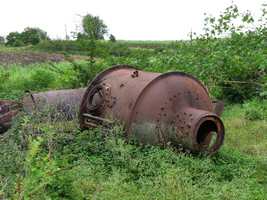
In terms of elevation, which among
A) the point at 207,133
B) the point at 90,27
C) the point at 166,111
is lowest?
the point at 207,133

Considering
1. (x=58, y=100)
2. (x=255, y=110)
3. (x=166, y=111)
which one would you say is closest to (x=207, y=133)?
(x=166, y=111)

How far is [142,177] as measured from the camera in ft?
19.5

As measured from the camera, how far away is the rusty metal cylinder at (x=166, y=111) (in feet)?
22.3

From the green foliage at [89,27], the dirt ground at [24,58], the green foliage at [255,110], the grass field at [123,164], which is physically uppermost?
the green foliage at [89,27]

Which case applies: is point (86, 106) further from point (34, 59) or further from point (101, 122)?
point (34, 59)

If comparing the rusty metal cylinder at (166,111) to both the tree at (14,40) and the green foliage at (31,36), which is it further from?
the tree at (14,40)

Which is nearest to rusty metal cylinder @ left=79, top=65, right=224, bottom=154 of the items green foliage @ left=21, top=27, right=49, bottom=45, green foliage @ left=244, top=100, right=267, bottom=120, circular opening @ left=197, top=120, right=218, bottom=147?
circular opening @ left=197, top=120, right=218, bottom=147

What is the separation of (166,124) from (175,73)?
2.80 ft

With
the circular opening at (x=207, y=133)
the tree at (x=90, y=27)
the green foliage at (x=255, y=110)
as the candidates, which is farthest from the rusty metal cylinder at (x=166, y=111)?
the tree at (x=90, y=27)

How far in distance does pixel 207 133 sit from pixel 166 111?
76 centimetres

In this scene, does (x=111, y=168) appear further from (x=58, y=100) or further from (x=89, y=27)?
(x=89, y=27)

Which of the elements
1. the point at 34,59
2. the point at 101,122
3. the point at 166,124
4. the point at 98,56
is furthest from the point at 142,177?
the point at 34,59

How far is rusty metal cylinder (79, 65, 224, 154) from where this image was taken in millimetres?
6793

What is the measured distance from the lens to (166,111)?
22.7ft
